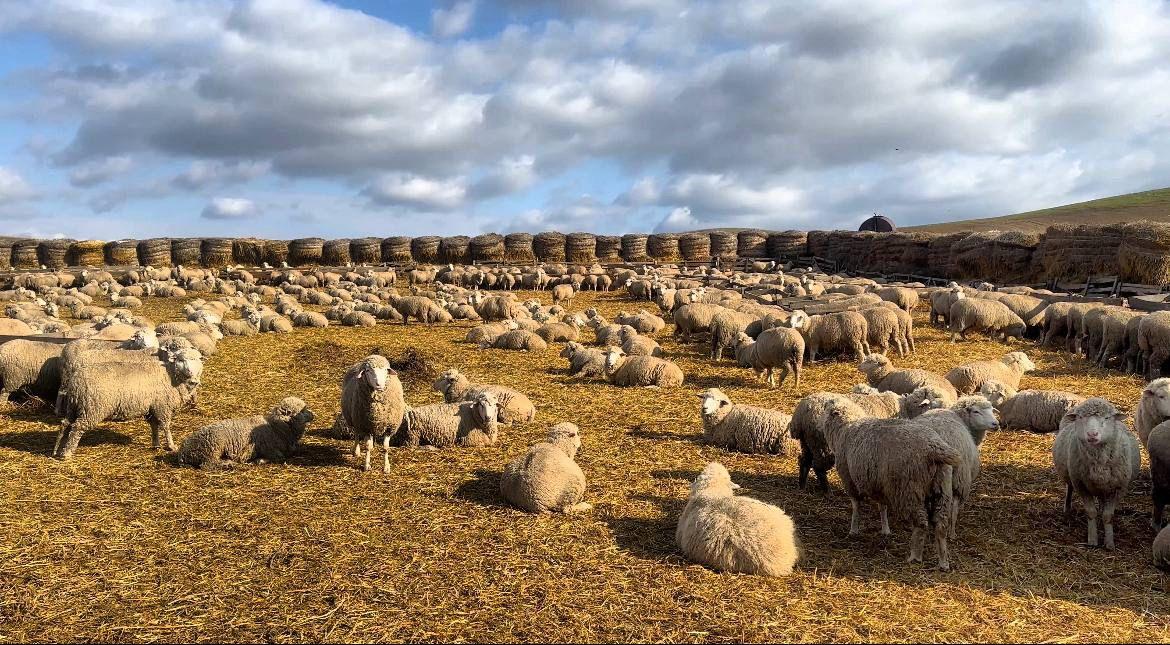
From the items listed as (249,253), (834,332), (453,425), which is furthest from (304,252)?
(453,425)

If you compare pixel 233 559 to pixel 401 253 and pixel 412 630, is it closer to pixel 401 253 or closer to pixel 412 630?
pixel 412 630

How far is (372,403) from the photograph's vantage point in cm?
764

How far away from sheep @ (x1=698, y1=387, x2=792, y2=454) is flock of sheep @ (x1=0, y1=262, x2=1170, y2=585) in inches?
0.7

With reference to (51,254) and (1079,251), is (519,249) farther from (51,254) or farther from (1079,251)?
(1079,251)

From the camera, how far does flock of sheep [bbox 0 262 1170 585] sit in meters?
5.49

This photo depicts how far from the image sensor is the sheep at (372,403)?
7559mm

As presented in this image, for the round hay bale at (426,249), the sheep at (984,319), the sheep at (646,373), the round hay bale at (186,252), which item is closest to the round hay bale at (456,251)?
the round hay bale at (426,249)

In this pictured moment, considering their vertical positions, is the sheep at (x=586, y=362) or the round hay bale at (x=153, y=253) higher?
the round hay bale at (x=153, y=253)

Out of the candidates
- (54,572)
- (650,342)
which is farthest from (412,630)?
(650,342)

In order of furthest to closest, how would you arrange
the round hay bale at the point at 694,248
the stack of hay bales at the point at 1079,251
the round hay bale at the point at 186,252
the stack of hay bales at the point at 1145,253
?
the round hay bale at the point at 694,248 < the round hay bale at the point at 186,252 < the stack of hay bales at the point at 1079,251 < the stack of hay bales at the point at 1145,253

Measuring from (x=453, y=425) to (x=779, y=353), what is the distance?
19.5ft

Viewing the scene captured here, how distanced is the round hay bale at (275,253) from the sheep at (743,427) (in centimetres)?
3598

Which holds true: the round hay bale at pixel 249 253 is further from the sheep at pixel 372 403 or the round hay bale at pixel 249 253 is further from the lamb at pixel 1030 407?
the lamb at pixel 1030 407

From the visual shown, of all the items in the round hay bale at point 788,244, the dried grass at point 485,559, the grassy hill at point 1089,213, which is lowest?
the dried grass at point 485,559
